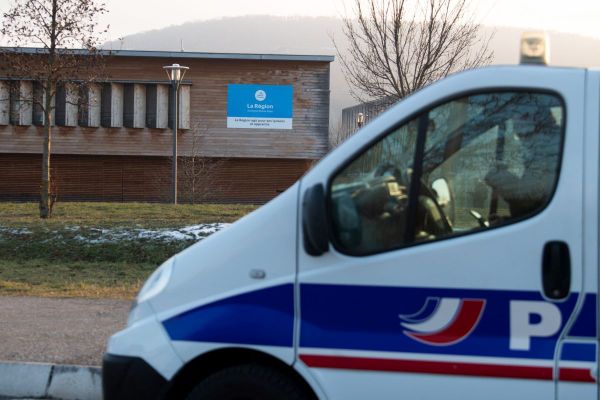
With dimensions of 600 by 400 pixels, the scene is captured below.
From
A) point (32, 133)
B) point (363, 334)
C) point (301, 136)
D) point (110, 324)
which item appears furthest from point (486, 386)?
point (32, 133)

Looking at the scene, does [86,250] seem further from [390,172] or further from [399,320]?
[399,320]

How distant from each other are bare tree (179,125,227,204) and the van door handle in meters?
28.4

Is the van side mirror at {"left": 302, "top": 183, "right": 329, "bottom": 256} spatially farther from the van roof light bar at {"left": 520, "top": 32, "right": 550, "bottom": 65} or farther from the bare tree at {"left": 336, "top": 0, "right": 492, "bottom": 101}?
the bare tree at {"left": 336, "top": 0, "right": 492, "bottom": 101}

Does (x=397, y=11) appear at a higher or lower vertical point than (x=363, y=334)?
higher

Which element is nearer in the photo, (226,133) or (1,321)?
(1,321)

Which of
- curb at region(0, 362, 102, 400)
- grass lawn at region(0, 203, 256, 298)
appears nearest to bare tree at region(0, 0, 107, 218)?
grass lawn at region(0, 203, 256, 298)

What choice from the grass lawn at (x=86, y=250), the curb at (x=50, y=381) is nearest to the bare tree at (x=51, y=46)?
the grass lawn at (x=86, y=250)

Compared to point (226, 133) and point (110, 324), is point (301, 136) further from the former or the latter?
point (110, 324)

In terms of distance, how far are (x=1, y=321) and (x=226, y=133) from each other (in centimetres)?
2722

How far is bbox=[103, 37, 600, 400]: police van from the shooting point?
3461 millimetres

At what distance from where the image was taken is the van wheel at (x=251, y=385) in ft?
12.2

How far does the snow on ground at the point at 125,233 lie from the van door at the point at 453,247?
10.7 m

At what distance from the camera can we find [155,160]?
35438mm

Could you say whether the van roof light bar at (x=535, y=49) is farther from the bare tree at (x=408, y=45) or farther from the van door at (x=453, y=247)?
the bare tree at (x=408, y=45)
